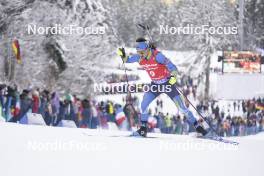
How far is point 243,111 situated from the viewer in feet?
36.9

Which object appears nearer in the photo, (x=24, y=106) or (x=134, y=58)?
(x=134, y=58)

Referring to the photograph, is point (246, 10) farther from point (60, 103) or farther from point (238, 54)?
point (60, 103)

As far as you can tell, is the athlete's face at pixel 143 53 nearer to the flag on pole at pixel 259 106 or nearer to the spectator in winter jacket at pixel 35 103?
the spectator in winter jacket at pixel 35 103

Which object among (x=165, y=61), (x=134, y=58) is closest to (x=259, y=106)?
(x=165, y=61)

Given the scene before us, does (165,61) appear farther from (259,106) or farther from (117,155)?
(259,106)

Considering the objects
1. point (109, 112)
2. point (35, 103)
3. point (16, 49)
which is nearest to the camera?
point (35, 103)

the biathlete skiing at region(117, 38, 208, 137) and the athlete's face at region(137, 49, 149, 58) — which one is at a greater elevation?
the athlete's face at region(137, 49, 149, 58)

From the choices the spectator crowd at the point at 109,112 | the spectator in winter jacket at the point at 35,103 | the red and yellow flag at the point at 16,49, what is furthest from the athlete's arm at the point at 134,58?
the red and yellow flag at the point at 16,49

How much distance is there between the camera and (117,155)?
16.2 ft

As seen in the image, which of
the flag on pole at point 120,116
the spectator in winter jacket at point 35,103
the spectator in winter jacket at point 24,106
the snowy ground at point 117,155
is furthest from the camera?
the flag on pole at point 120,116

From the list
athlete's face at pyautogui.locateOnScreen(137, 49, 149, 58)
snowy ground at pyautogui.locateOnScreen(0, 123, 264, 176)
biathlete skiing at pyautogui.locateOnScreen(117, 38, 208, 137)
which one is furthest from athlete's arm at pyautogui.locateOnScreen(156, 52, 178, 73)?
snowy ground at pyautogui.locateOnScreen(0, 123, 264, 176)

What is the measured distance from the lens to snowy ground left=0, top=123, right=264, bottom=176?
438 centimetres

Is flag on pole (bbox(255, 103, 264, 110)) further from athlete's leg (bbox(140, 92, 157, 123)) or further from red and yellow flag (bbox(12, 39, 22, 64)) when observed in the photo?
red and yellow flag (bbox(12, 39, 22, 64))

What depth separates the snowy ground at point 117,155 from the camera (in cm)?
438
